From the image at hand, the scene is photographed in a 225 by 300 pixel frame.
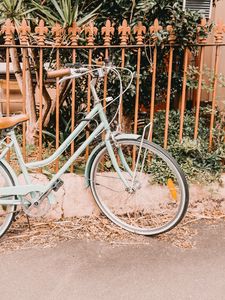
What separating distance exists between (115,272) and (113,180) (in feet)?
3.45

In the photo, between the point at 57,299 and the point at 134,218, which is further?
the point at 134,218

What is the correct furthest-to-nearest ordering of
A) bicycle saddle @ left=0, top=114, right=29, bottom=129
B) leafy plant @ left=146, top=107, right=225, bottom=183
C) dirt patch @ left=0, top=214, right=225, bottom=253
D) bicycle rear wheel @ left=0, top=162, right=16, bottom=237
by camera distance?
leafy plant @ left=146, top=107, right=225, bottom=183, dirt patch @ left=0, top=214, right=225, bottom=253, bicycle rear wheel @ left=0, top=162, right=16, bottom=237, bicycle saddle @ left=0, top=114, right=29, bottom=129

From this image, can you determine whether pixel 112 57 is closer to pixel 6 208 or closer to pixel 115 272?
pixel 6 208

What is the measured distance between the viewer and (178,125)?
15.9 feet

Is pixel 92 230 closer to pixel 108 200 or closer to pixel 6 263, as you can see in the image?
pixel 108 200

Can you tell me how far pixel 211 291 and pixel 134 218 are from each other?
1274 millimetres

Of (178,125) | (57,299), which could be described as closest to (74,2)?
(178,125)

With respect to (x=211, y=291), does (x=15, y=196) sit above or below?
above

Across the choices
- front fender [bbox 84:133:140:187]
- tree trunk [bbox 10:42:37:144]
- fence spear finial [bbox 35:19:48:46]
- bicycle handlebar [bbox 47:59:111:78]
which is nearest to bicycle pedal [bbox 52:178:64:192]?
front fender [bbox 84:133:140:187]

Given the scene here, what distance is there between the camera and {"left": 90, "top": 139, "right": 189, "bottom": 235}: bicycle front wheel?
432 cm

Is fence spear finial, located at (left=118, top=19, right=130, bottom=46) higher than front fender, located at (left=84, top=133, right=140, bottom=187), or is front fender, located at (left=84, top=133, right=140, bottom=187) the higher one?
fence spear finial, located at (left=118, top=19, right=130, bottom=46)

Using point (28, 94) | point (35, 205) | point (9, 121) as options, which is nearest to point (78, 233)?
point (35, 205)

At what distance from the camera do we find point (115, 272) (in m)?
3.63

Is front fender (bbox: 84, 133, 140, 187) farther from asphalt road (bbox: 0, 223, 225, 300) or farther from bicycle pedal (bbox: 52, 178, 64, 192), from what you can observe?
asphalt road (bbox: 0, 223, 225, 300)
